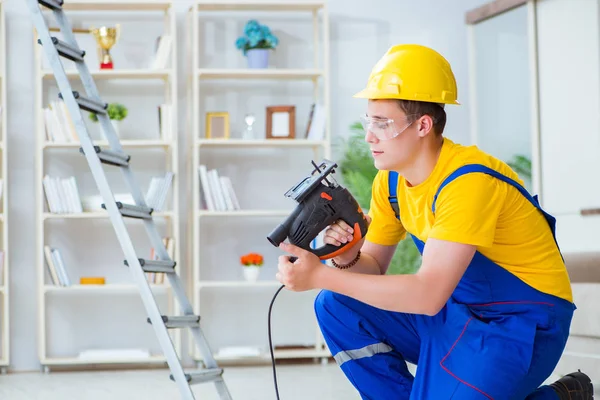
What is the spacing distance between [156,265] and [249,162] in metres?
2.40

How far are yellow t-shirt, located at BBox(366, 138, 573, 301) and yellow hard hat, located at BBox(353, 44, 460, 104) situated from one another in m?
0.13

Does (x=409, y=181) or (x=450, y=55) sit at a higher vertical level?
(x=450, y=55)

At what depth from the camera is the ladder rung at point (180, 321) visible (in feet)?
8.41

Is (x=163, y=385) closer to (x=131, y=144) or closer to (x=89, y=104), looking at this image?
(x=131, y=144)

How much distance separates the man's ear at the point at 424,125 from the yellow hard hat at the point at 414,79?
0.04m

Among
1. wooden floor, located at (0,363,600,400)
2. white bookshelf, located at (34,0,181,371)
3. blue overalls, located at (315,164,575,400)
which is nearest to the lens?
blue overalls, located at (315,164,575,400)

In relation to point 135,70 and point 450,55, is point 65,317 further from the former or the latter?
point 450,55

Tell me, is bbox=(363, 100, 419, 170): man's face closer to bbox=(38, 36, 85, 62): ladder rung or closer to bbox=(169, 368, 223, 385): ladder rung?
bbox=(169, 368, 223, 385): ladder rung

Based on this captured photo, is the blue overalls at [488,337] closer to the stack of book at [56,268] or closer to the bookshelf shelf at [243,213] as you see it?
the bookshelf shelf at [243,213]

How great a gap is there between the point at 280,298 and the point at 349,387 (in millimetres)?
1292

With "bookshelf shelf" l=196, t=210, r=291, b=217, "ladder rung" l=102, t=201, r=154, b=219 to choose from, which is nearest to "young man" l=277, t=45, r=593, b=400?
"ladder rung" l=102, t=201, r=154, b=219

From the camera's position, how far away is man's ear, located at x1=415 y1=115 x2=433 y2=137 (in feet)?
6.50

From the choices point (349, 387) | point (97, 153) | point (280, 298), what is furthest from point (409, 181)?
point (280, 298)

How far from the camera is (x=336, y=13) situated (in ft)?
17.1
